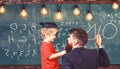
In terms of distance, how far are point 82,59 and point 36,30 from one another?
364 cm

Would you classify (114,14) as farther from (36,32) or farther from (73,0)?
(36,32)

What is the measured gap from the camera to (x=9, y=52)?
6766 millimetres

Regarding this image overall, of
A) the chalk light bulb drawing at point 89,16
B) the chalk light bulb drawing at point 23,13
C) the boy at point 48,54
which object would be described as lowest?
the boy at point 48,54

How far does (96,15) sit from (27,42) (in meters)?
1.51

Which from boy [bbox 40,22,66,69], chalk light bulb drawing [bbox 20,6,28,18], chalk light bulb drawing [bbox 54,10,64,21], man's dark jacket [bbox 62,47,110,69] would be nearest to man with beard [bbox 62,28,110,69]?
man's dark jacket [bbox 62,47,110,69]

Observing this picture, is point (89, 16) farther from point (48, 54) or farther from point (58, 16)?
point (48, 54)

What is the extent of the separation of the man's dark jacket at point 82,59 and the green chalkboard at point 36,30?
3.46 metres

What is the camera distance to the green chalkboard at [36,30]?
6.77 m

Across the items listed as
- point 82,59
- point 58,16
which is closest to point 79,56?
point 82,59

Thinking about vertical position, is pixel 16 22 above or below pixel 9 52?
above

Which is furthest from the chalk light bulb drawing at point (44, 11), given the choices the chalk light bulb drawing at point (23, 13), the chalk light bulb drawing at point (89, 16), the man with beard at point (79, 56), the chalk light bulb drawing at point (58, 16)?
the man with beard at point (79, 56)

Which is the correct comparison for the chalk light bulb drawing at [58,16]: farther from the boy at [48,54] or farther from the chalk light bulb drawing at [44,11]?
the boy at [48,54]

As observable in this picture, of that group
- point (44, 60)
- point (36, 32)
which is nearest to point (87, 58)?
point (44, 60)

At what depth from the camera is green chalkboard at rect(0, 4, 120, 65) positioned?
6.77m
